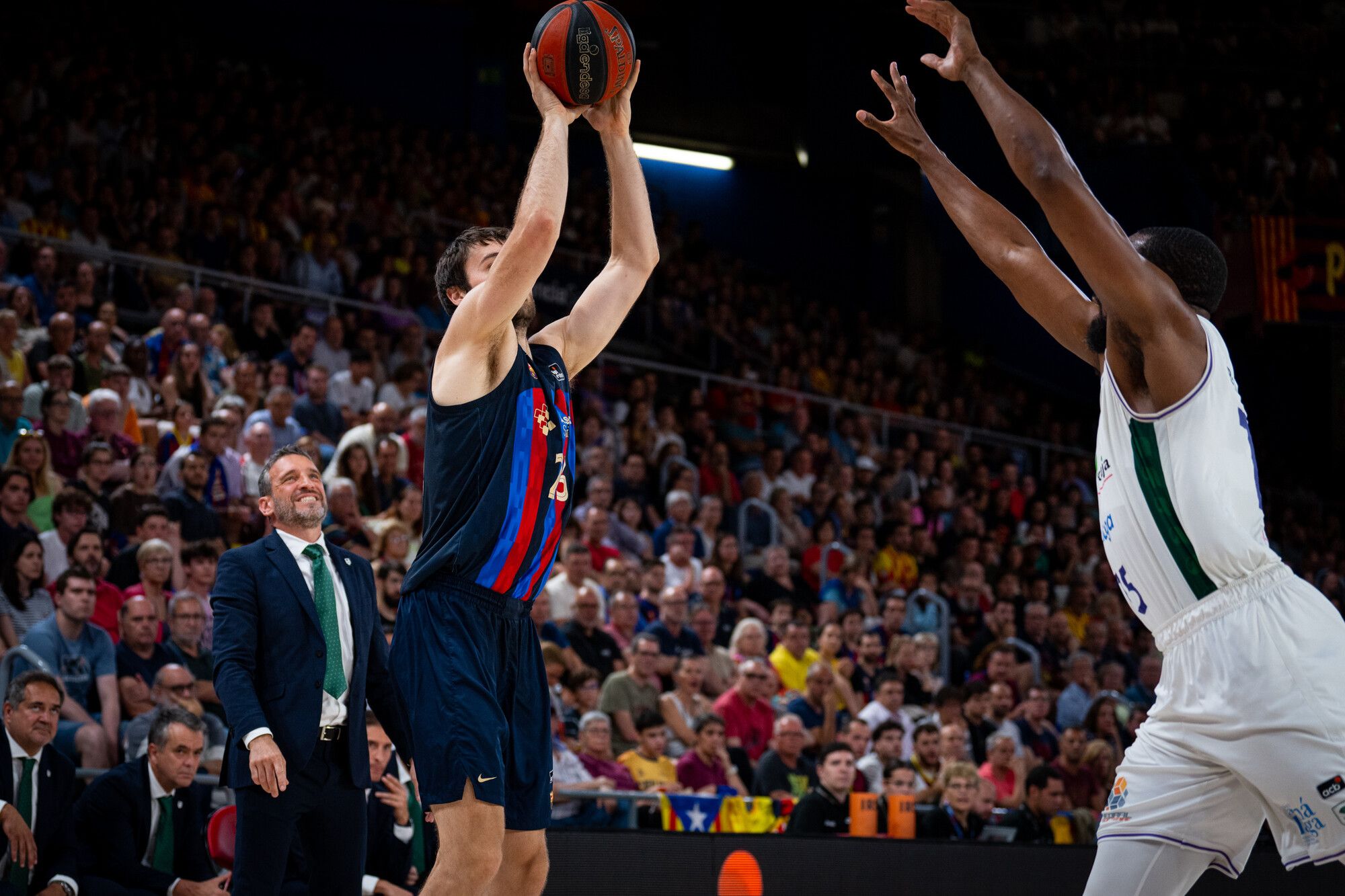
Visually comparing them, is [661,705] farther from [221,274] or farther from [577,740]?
[221,274]

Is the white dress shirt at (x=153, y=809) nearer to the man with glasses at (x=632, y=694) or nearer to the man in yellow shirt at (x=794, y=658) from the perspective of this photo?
the man with glasses at (x=632, y=694)

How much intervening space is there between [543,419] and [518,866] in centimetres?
128

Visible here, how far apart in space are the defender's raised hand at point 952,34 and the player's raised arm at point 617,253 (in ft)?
3.22

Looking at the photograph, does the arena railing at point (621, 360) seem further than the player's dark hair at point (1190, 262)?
Yes

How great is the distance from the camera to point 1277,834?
354 centimetres

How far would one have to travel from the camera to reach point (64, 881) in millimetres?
6242

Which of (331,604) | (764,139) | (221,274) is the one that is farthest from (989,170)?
(331,604)

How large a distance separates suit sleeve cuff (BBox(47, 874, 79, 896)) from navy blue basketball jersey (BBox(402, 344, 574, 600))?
10.5ft

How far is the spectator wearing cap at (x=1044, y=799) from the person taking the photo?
386 inches

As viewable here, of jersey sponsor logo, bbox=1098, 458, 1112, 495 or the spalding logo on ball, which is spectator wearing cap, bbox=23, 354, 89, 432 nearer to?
the spalding logo on ball

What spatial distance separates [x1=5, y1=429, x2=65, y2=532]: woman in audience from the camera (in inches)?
360

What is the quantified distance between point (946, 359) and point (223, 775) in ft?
57.3

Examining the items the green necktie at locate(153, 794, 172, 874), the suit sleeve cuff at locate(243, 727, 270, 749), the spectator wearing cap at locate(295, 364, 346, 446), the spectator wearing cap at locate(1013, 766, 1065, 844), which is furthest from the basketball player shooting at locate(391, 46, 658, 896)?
the spectator wearing cap at locate(295, 364, 346, 446)

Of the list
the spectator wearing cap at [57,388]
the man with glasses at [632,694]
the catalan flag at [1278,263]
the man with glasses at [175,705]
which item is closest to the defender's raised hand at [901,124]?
the man with glasses at [175,705]
